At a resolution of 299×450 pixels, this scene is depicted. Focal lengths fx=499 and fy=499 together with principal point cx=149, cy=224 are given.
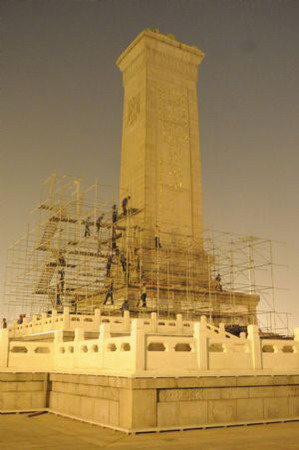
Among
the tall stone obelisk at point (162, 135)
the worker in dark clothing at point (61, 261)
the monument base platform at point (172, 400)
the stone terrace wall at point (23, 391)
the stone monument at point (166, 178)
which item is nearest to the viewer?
the monument base platform at point (172, 400)

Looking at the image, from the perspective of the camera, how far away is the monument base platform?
36.6 feet

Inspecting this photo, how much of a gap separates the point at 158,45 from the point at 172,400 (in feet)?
117

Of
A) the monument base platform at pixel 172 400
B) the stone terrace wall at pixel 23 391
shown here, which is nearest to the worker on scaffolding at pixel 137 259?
the stone terrace wall at pixel 23 391

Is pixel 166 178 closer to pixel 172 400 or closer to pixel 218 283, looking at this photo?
pixel 218 283

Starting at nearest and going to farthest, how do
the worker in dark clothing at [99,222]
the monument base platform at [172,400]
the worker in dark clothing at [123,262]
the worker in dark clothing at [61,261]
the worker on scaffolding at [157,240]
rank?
1. the monument base platform at [172,400]
2. the worker in dark clothing at [123,262]
3. the worker in dark clothing at [61,261]
4. the worker in dark clothing at [99,222]
5. the worker on scaffolding at [157,240]

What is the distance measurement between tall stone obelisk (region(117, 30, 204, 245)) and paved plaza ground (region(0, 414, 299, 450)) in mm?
24511

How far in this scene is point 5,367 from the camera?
1538 cm

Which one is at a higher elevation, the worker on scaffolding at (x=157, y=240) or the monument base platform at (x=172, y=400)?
the worker on scaffolding at (x=157, y=240)

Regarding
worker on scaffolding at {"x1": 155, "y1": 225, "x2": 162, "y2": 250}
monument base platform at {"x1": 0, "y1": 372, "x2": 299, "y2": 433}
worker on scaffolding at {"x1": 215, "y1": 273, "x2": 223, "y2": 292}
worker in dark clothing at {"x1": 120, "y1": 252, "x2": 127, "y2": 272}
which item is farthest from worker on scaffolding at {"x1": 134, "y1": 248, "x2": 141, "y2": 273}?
monument base platform at {"x1": 0, "y1": 372, "x2": 299, "y2": 433}

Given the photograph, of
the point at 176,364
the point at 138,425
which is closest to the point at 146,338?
the point at 176,364

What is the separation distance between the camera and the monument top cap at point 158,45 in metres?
41.0

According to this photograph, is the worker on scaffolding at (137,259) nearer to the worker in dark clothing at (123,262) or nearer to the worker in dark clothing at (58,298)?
the worker in dark clothing at (123,262)

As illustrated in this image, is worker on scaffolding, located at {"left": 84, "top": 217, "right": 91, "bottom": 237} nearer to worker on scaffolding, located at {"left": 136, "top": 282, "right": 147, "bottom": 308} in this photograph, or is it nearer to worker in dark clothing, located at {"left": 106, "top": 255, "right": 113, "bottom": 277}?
worker in dark clothing, located at {"left": 106, "top": 255, "right": 113, "bottom": 277}

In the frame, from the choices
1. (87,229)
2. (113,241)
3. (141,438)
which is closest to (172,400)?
(141,438)
